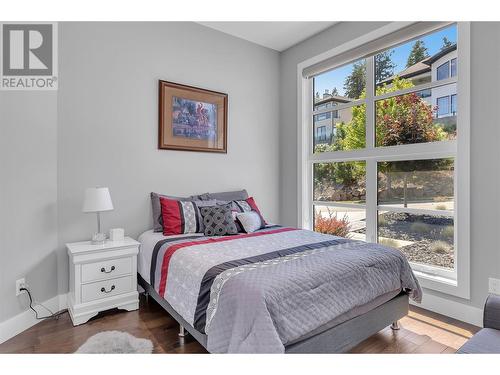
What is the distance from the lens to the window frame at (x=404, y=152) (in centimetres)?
236

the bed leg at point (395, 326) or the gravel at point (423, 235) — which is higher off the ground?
the gravel at point (423, 235)

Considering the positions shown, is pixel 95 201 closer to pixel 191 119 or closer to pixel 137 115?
pixel 137 115

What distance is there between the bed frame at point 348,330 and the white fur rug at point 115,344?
263 mm

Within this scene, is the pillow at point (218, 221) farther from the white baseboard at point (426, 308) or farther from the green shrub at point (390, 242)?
the green shrub at point (390, 242)

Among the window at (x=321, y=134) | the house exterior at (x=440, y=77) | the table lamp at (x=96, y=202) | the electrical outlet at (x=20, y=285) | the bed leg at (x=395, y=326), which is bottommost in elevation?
the bed leg at (x=395, y=326)

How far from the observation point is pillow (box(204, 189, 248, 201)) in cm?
334

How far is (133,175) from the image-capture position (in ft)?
9.67

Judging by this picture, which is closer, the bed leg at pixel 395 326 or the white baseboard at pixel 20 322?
the white baseboard at pixel 20 322

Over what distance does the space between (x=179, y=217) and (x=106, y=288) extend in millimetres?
848

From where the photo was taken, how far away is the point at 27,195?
92.0 inches

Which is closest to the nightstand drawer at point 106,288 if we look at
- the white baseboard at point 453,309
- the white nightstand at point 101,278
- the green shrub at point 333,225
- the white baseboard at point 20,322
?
the white nightstand at point 101,278

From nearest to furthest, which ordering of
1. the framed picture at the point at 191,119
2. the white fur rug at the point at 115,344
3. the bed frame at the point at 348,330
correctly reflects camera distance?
1. the bed frame at the point at 348,330
2. the white fur rug at the point at 115,344
3. the framed picture at the point at 191,119

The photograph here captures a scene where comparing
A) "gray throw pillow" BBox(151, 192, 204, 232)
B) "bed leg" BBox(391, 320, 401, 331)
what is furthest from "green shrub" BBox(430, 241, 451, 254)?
"gray throw pillow" BBox(151, 192, 204, 232)

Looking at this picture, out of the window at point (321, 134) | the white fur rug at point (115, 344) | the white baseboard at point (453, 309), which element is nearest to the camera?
the white fur rug at point (115, 344)
